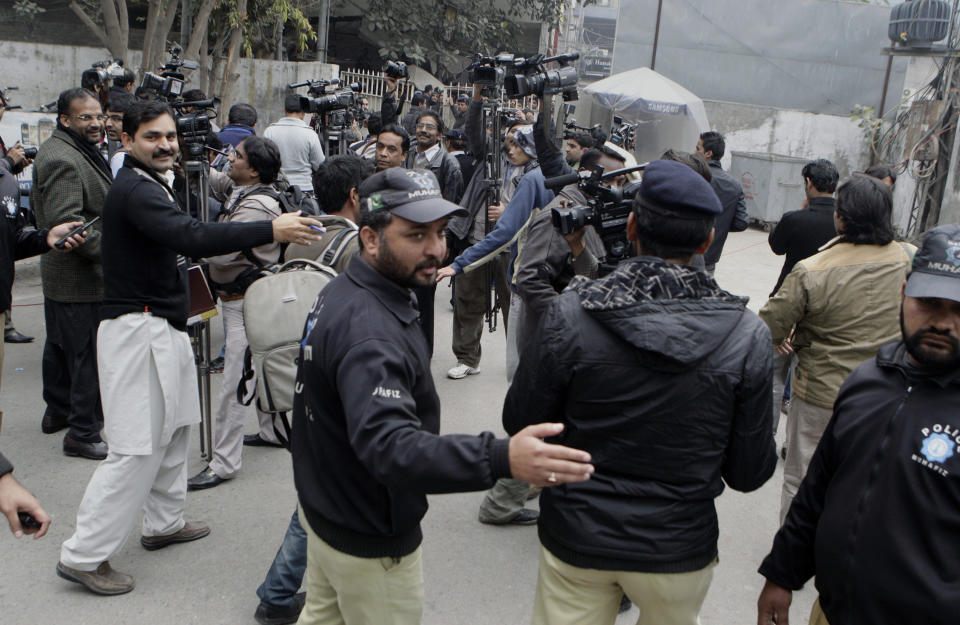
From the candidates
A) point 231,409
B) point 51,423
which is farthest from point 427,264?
point 51,423

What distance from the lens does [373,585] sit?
7.50 feet

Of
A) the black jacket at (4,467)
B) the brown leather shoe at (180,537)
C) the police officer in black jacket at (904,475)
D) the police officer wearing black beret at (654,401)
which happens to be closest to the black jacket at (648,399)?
the police officer wearing black beret at (654,401)

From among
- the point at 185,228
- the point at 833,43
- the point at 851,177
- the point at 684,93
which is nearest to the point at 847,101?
the point at 833,43

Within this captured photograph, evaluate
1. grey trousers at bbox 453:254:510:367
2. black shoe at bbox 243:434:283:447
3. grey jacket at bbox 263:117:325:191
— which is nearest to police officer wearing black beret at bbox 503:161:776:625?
black shoe at bbox 243:434:283:447

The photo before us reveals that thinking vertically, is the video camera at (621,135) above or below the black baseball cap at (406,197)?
above

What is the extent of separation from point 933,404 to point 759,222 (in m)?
14.2

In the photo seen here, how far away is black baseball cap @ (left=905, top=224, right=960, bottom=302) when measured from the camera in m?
1.97

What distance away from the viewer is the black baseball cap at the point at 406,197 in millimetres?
2250

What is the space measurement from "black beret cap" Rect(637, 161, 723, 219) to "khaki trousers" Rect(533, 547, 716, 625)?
974 mm

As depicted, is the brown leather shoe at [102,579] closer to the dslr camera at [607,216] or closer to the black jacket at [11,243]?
the black jacket at [11,243]

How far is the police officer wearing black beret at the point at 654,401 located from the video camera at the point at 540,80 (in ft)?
9.34

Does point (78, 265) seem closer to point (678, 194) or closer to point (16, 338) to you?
point (16, 338)

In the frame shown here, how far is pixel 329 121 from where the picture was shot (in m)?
7.70

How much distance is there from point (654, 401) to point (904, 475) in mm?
604
